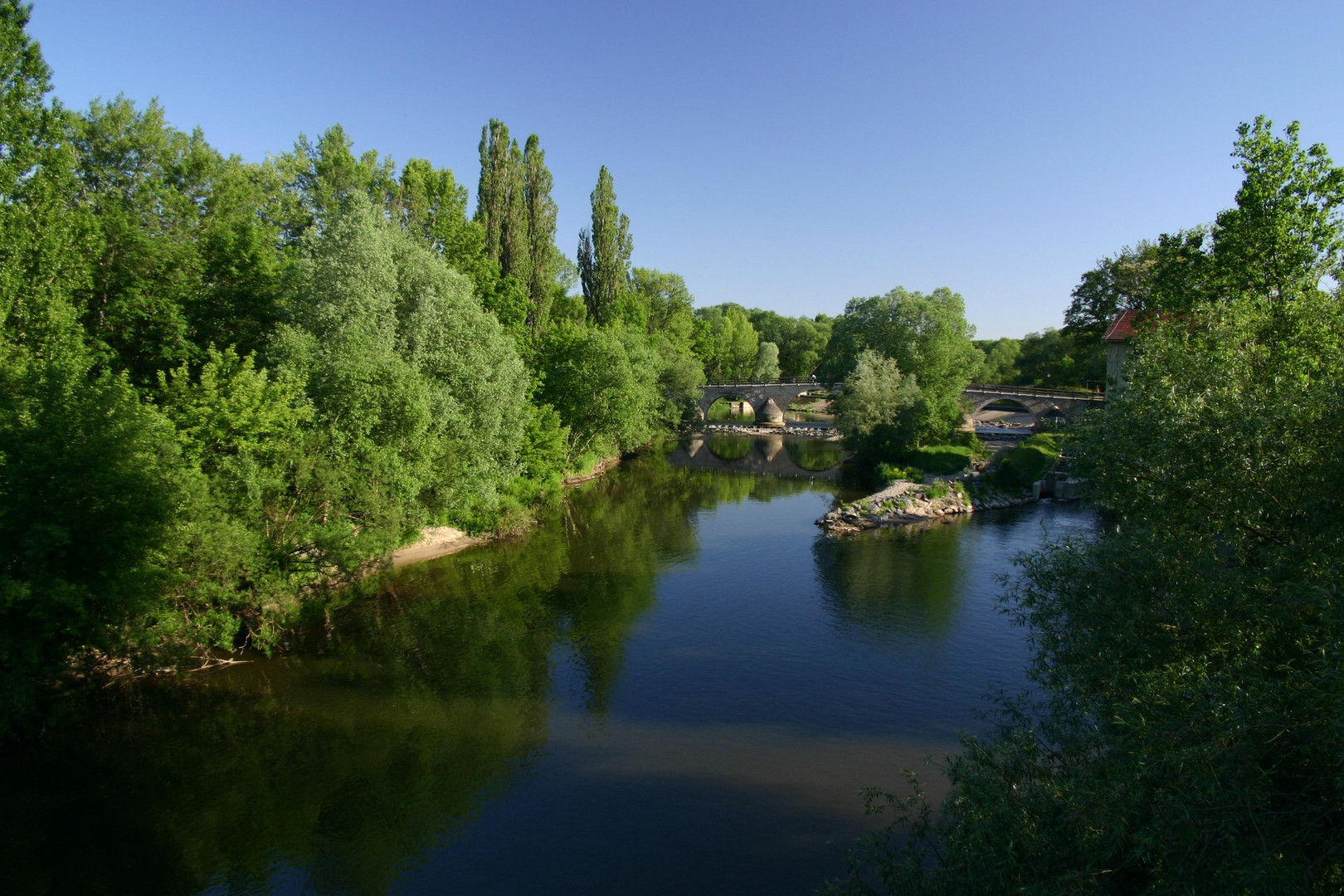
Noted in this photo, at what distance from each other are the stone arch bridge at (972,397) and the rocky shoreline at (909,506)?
8.44 m

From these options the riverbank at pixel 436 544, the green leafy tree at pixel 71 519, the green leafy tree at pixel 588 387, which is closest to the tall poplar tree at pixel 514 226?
the green leafy tree at pixel 588 387

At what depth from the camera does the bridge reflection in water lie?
6306 cm

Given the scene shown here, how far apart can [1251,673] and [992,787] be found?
3562 mm

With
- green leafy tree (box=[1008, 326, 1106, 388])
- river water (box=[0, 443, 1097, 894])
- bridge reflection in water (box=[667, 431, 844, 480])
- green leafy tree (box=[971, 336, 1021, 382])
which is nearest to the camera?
river water (box=[0, 443, 1097, 894])

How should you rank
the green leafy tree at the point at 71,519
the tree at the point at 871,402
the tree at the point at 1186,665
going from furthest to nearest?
the tree at the point at 871,402 < the green leafy tree at the point at 71,519 < the tree at the point at 1186,665

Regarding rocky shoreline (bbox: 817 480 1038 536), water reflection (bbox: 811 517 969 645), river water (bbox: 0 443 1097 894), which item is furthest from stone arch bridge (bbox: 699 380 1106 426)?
river water (bbox: 0 443 1097 894)

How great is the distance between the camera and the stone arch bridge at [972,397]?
69188 millimetres

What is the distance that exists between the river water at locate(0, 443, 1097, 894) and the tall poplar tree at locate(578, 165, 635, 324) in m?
43.2

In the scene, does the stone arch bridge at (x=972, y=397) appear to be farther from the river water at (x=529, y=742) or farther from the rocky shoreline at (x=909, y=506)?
the river water at (x=529, y=742)

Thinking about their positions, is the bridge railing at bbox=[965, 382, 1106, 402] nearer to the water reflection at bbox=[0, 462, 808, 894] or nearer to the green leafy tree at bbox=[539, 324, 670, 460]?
the green leafy tree at bbox=[539, 324, 670, 460]

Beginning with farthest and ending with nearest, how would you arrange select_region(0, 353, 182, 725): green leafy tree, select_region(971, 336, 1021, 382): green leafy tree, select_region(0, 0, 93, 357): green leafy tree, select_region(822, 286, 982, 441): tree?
select_region(971, 336, 1021, 382): green leafy tree → select_region(822, 286, 982, 441): tree → select_region(0, 0, 93, 357): green leafy tree → select_region(0, 353, 182, 725): green leafy tree

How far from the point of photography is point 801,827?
15.8 meters

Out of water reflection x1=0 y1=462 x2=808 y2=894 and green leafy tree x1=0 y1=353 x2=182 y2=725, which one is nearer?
water reflection x1=0 y1=462 x2=808 y2=894

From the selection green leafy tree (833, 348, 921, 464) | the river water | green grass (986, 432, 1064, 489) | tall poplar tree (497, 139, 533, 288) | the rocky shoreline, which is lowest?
the river water
